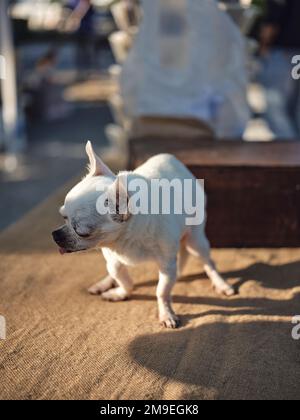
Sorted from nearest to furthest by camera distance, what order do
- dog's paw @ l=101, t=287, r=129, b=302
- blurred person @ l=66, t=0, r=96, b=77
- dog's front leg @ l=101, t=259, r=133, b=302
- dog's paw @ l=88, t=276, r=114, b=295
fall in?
dog's front leg @ l=101, t=259, r=133, b=302, dog's paw @ l=101, t=287, r=129, b=302, dog's paw @ l=88, t=276, r=114, b=295, blurred person @ l=66, t=0, r=96, b=77

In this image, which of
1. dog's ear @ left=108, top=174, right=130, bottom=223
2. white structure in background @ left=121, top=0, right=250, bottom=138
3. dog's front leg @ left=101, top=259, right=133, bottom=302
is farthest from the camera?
white structure in background @ left=121, top=0, right=250, bottom=138

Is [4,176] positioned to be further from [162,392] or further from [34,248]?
[162,392]

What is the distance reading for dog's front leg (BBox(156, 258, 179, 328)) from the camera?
296 centimetres

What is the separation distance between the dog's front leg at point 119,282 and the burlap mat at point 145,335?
0.19ft

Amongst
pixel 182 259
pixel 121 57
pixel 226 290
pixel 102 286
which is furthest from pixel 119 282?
pixel 121 57

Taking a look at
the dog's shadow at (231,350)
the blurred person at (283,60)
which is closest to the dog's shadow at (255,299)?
the dog's shadow at (231,350)

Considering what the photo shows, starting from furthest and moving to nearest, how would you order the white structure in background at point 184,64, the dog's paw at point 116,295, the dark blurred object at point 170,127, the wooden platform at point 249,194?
the dark blurred object at point 170,127, the white structure in background at point 184,64, the wooden platform at point 249,194, the dog's paw at point 116,295

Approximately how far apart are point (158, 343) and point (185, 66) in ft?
10.7

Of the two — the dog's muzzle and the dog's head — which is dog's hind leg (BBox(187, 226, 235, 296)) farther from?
the dog's muzzle

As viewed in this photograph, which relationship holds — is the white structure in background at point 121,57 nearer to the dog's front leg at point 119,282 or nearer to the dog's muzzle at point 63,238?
the dog's front leg at point 119,282

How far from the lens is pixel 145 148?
4367 mm

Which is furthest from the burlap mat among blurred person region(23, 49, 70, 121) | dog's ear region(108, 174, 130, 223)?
blurred person region(23, 49, 70, 121)

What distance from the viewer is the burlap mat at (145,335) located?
2502 mm

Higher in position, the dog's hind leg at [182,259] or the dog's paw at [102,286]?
the dog's hind leg at [182,259]
